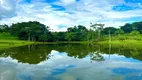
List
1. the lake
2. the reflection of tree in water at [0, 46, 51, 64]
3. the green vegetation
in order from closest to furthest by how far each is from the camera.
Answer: the lake < the reflection of tree in water at [0, 46, 51, 64] < the green vegetation

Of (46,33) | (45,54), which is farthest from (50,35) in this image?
(45,54)

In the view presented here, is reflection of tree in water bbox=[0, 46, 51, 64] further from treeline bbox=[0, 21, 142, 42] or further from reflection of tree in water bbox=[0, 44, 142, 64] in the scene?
treeline bbox=[0, 21, 142, 42]

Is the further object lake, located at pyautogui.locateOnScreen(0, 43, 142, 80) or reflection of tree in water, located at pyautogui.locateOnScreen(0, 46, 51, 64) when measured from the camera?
reflection of tree in water, located at pyautogui.locateOnScreen(0, 46, 51, 64)

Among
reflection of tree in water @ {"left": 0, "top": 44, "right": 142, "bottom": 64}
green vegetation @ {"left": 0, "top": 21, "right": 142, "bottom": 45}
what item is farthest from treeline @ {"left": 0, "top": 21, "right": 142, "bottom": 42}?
reflection of tree in water @ {"left": 0, "top": 44, "right": 142, "bottom": 64}

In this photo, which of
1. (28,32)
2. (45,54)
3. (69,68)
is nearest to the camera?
(69,68)

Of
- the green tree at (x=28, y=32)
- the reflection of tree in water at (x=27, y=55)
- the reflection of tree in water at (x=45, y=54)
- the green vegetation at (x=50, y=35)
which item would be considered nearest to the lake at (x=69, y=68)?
the reflection of tree in water at (x=27, y=55)

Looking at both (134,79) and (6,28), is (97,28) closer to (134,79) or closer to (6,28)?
(6,28)

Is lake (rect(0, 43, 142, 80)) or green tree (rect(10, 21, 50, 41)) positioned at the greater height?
green tree (rect(10, 21, 50, 41))

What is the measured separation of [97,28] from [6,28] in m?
54.2

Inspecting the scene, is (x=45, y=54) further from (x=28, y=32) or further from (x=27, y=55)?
(x=28, y=32)

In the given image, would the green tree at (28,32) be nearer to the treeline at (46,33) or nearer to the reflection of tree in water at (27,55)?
the treeline at (46,33)

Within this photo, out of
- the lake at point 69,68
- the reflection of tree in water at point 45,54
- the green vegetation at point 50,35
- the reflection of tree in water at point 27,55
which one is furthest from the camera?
the green vegetation at point 50,35

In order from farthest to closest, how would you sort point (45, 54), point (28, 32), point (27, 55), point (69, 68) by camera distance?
point (28, 32)
point (45, 54)
point (27, 55)
point (69, 68)

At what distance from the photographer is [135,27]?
153000 mm
